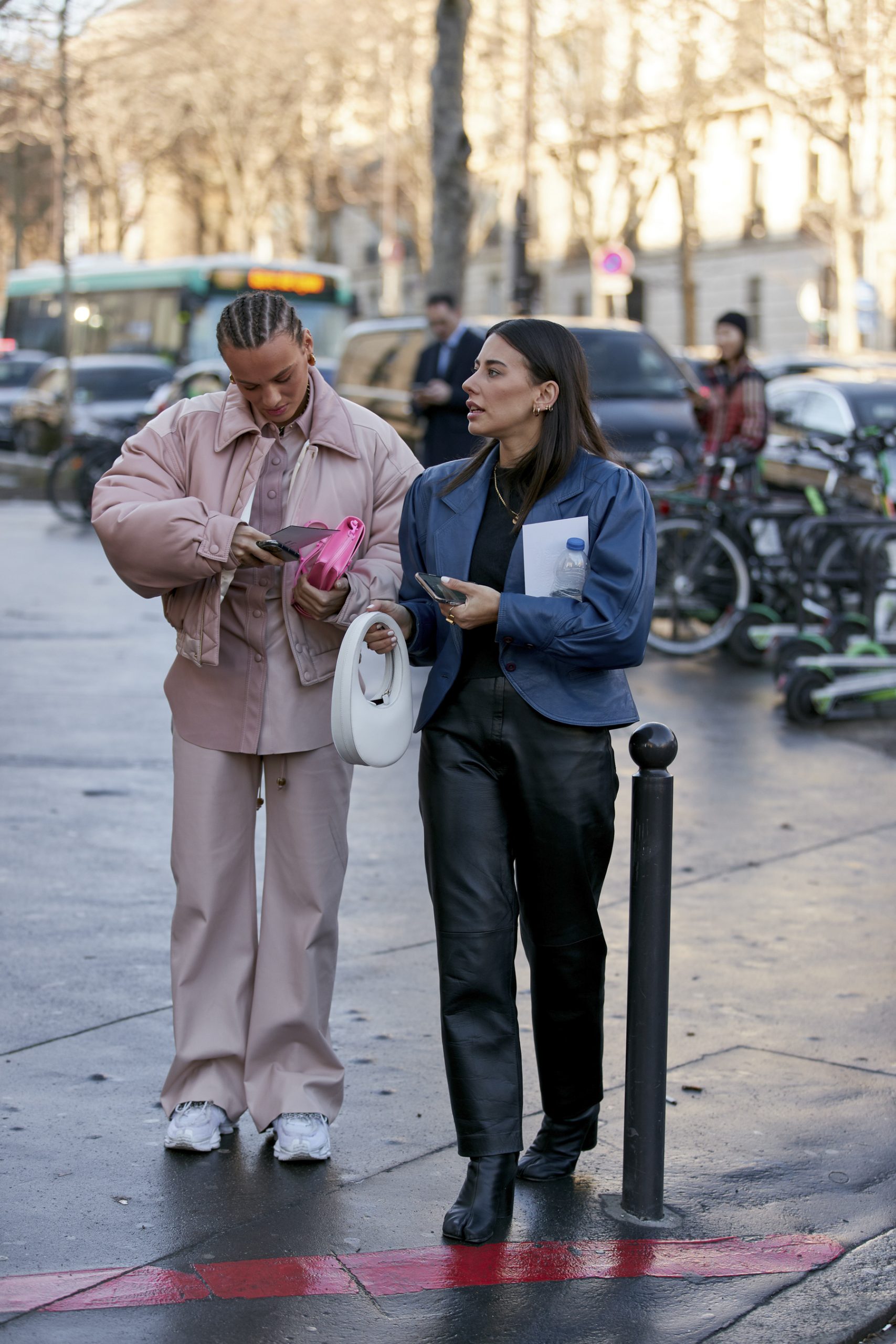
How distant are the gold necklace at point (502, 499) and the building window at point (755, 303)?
44707 mm

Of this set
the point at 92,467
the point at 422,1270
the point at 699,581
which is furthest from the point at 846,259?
the point at 422,1270

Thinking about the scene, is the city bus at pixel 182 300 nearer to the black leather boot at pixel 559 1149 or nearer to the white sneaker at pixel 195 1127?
the white sneaker at pixel 195 1127

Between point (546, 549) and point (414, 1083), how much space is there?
60.3 inches

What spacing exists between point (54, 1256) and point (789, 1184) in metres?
1.57

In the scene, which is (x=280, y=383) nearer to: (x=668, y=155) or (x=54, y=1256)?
(x=54, y=1256)

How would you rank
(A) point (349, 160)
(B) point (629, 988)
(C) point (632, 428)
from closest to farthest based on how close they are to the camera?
(B) point (629, 988)
(C) point (632, 428)
(A) point (349, 160)

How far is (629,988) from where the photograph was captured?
3.70 metres

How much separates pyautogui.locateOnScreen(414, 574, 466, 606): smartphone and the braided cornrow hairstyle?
0.67 metres

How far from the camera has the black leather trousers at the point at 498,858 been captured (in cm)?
361

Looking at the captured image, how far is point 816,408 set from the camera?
14.3m

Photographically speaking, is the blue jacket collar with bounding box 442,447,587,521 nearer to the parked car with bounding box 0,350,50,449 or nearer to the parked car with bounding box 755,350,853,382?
the parked car with bounding box 755,350,853,382

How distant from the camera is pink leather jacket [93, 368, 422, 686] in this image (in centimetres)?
376

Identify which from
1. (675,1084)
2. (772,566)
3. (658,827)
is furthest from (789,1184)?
(772,566)

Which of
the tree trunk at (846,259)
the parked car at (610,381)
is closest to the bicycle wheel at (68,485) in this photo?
the parked car at (610,381)
